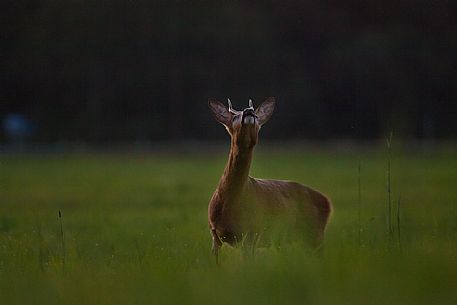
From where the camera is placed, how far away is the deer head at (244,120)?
306 inches

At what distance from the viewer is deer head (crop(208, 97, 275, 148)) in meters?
7.76

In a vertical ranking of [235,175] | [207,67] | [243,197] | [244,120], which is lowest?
[207,67]

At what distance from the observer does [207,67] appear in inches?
1705

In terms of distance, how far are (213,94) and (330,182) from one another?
59.7 feet

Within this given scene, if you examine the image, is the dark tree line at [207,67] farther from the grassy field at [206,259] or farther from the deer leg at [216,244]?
the deer leg at [216,244]

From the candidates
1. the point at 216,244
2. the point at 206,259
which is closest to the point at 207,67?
the point at 216,244

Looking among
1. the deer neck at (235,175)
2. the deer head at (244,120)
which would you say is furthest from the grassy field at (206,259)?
the deer head at (244,120)

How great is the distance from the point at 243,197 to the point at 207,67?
116ft

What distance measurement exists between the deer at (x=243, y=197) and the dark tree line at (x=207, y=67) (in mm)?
13161

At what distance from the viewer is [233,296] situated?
17.7ft

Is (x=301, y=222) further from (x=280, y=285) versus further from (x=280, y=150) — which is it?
(x=280, y=150)

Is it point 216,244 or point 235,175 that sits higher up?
point 235,175

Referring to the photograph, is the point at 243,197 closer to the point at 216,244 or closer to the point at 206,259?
the point at 216,244

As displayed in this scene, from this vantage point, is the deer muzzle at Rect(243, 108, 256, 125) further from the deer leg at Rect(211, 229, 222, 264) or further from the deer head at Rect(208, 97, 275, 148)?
the deer leg at Rect(211, 229, 222, 264)
